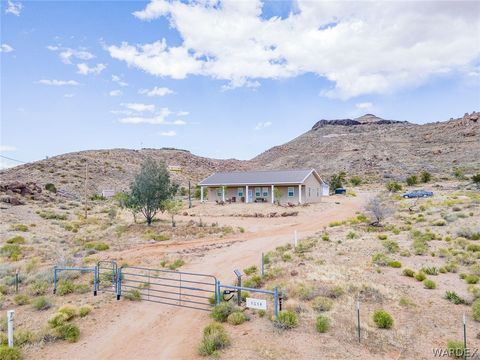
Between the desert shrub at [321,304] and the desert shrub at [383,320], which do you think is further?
the desert shrub at [321,304]

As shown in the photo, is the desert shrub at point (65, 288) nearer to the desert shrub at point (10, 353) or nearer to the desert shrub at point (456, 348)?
the desert shrub at point (10, 353)

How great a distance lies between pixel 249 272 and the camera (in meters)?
15.3

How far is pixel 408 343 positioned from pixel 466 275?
6.54m

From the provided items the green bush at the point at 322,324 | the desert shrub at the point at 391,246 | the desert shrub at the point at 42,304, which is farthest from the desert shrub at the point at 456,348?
the desert shrub at the point at 42,304

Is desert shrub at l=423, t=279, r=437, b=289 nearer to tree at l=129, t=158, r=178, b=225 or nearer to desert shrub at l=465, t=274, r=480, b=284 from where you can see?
desert shrub at l=465, t=274, r=480, b=284

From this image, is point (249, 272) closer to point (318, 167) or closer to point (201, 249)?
point (201, 249)

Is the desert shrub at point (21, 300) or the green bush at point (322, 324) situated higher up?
the green bush at point (322, 324)

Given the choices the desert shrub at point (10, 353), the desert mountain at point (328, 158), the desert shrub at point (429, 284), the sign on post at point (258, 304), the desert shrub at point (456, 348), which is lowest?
the desert shrub at point (10, 353)

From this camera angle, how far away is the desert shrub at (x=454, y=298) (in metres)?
11.5

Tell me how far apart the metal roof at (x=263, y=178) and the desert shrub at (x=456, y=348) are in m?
35.4

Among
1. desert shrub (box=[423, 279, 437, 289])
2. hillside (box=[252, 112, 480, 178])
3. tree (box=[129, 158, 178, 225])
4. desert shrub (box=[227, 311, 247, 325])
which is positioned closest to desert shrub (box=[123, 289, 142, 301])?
desert shrub (box=[227, 311, 247, 325])

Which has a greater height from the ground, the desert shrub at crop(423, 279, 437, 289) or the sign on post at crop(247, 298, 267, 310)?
the sign on post at crop(247, 298, 267, 310)

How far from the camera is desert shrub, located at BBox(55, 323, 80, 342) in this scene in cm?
998

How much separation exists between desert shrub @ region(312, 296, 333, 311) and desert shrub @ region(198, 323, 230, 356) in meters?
3.12
